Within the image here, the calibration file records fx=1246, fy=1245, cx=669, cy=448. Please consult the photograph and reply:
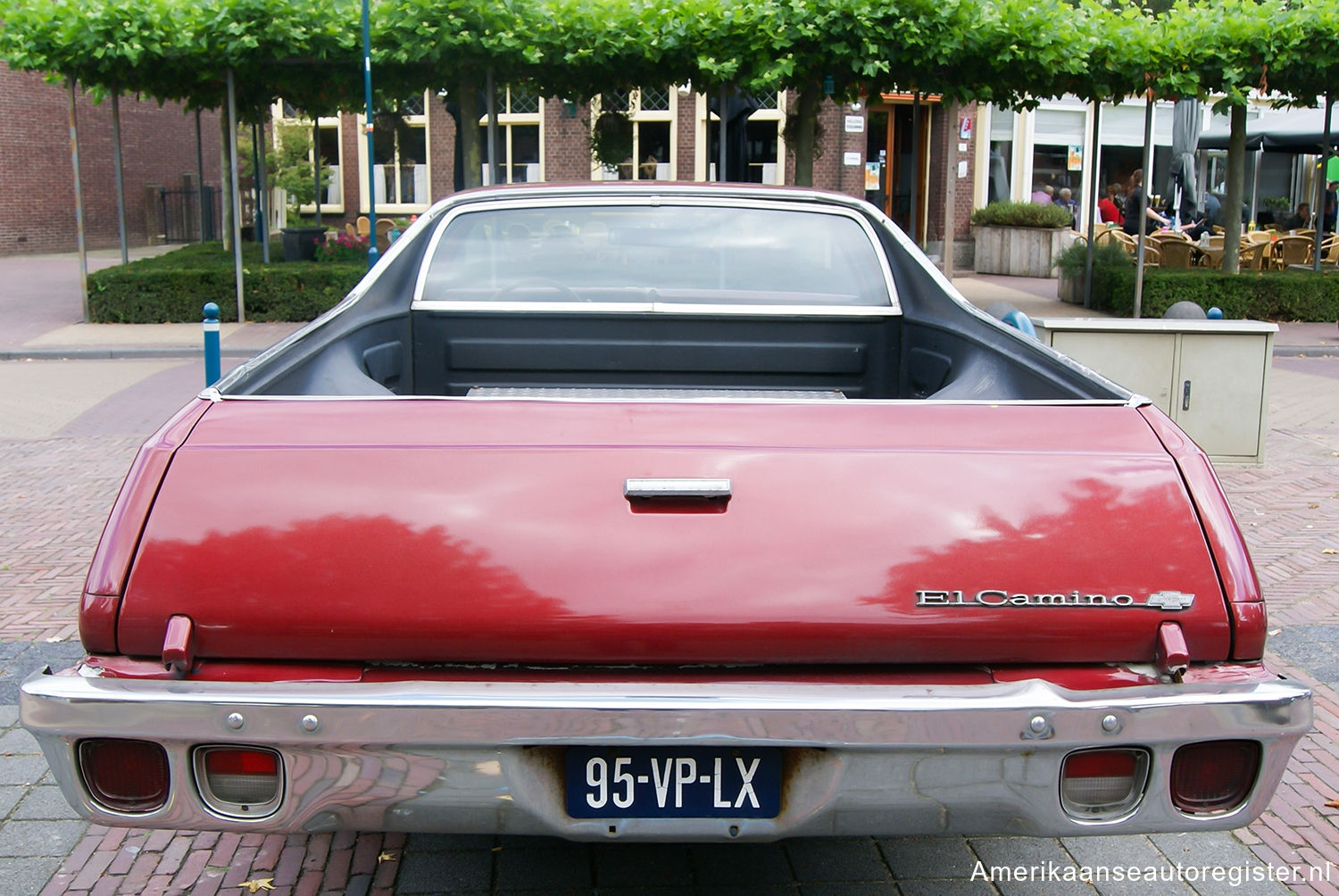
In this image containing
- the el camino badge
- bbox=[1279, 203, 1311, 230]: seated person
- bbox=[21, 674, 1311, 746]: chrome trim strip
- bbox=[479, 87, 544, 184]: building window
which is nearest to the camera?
bbox=[21, 674, 1311, 746]: chrome trim strip

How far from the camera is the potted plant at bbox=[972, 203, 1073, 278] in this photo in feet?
75.2

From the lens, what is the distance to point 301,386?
3324mm

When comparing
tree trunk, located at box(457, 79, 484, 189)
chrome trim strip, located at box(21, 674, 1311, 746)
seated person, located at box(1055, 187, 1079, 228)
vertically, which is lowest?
chrome trim strip, located at box(21, 674, 1311, 746)

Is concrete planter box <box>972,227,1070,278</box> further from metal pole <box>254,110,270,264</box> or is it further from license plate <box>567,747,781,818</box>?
license plate <box>567,747,781,818</box>

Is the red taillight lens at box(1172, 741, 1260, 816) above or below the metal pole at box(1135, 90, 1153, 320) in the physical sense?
below

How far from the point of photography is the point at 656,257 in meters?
4.54

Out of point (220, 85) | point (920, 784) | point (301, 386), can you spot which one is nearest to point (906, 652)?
point (920, 784)

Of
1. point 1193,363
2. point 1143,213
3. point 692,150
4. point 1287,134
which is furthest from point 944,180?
point 1193,363

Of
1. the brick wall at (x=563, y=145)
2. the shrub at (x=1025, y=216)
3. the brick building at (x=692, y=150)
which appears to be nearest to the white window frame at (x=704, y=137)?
Result: the brick building at (x=692, y=150)

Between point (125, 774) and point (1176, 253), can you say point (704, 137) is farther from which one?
point (125, 774)

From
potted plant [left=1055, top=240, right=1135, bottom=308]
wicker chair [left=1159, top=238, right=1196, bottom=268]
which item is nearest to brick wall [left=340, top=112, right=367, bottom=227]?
potted plant [left=1055, top=240, right=1135, bottom=308]

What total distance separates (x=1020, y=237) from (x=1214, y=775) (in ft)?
72.8

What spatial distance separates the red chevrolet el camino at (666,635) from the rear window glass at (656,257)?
2.02 metres

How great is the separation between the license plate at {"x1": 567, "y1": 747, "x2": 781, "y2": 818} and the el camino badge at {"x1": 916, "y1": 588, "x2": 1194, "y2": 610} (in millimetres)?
417
